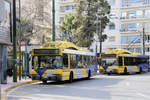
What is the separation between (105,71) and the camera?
1316 inches

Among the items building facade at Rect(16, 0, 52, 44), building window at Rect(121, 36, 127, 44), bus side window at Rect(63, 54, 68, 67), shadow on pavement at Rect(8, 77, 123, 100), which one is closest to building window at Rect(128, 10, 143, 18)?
building window at Rect(121, 36, 127, 44)

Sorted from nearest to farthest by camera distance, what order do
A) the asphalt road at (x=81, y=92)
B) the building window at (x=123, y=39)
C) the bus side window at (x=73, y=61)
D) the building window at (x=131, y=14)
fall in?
the asphalt road at (x=81, y=92)
the bus side window at (x=73, y=61)
the building window at (x=131, y=14)
the building window at (x=123, y=39)

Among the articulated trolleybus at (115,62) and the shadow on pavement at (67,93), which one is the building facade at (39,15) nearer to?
the articulated trolleybus at (115,62)

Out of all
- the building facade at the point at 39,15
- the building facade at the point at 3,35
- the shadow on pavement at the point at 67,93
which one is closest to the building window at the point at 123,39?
the building facade at the point at 39,15

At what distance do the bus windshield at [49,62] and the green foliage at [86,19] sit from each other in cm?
2140

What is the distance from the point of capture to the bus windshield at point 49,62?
20.0 metres

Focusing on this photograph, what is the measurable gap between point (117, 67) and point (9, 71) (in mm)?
11247

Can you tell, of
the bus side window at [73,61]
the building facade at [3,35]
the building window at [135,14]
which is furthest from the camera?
the building window at [135,14]

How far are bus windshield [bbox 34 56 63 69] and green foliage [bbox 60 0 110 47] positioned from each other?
2140cm

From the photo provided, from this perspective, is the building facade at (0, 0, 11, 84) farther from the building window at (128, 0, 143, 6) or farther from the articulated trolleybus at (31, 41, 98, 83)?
the building window at (128, 0, 143, 6)

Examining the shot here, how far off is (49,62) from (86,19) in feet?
78.0

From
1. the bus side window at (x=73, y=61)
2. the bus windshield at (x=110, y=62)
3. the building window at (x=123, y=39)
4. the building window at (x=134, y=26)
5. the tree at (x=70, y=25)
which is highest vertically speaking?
the building window at (x=134, y=26)

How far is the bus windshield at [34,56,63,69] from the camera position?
20.0 metres

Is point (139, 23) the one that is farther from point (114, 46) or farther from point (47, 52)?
point (47, 52)
